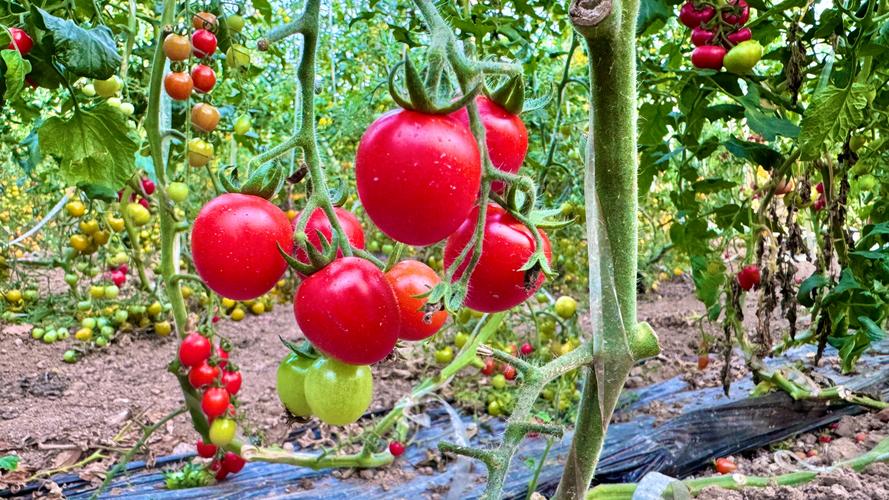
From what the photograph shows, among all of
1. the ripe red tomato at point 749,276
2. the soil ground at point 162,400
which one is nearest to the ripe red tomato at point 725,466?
the soil ground at point 162,400

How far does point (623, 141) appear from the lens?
55cm

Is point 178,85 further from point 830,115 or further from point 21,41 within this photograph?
point 830,115

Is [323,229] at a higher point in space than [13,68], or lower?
lower

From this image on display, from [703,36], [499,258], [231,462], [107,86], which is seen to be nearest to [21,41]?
[107,86]

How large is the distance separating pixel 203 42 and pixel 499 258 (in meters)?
1.49

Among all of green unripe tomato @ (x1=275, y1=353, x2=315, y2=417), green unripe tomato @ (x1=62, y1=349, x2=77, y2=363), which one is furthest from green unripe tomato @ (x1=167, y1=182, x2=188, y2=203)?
green unripe tomato @ (x1=62, y1=349, x2=77, y2=363)

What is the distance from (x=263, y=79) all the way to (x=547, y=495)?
2.85 meters

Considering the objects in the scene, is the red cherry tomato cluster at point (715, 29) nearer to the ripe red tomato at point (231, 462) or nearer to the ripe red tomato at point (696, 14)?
the ripe red tomato at point (696, 14)

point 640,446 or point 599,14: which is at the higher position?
point 599,14

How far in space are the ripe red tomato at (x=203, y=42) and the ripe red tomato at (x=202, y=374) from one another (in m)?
0.92

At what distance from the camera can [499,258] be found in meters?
0.59

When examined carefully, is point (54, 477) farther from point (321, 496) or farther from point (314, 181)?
point (314, 181)

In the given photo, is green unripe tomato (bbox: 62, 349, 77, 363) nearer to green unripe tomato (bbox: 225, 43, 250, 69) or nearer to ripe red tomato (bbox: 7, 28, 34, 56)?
green unripe tomato (bbox: 225, 43, 250, 69)

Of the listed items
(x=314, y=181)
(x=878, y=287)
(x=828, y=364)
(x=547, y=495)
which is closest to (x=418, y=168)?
(x=314, y=181)
